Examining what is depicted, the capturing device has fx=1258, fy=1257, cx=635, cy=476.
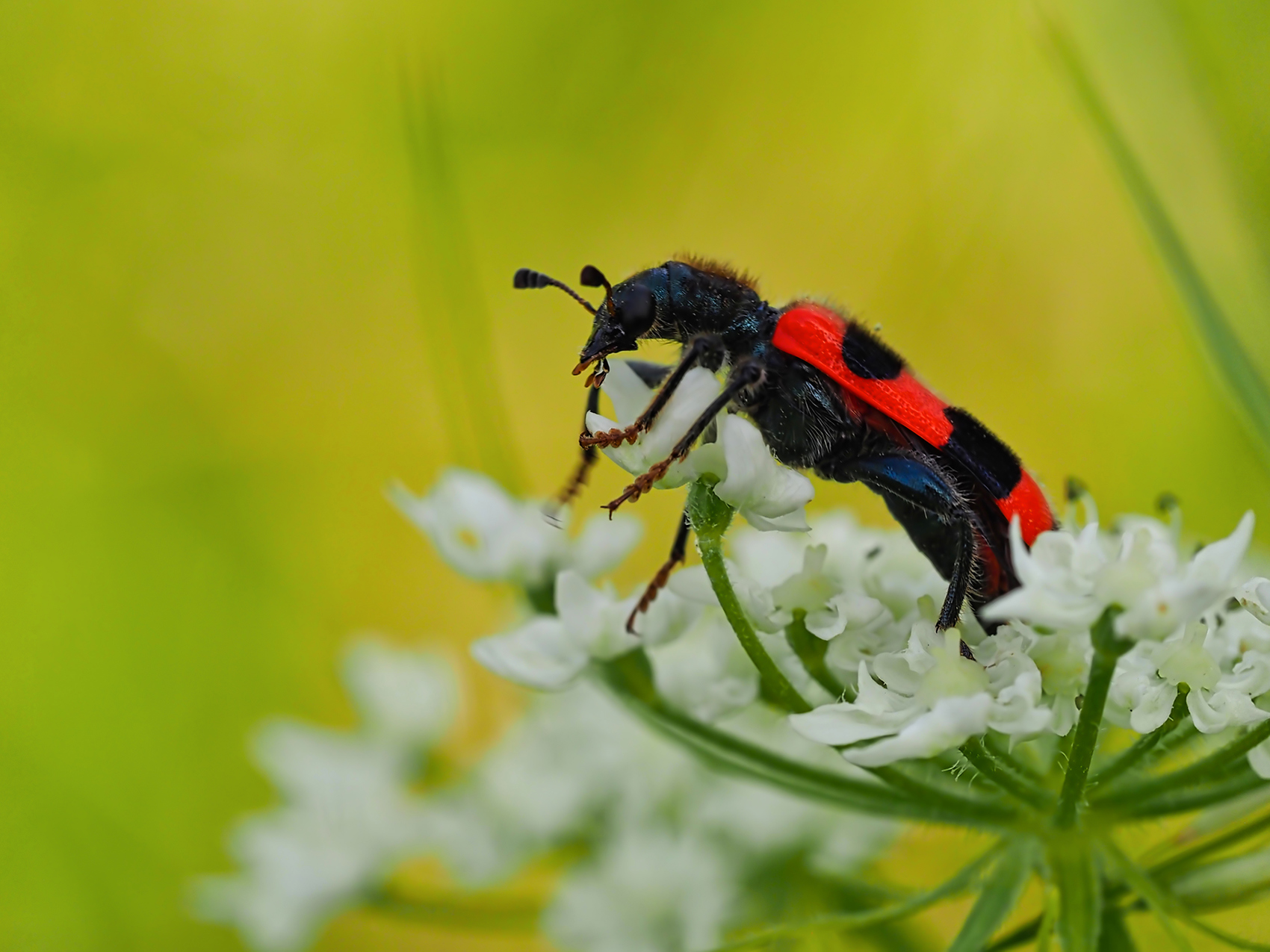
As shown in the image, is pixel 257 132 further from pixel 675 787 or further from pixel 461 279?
pixel 675 787

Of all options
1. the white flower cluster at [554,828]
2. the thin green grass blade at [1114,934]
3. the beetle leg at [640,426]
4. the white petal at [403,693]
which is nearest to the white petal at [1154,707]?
the thin green grass blade at [1114,934]

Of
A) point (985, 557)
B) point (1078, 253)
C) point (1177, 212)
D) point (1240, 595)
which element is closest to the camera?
point (1240, 595)

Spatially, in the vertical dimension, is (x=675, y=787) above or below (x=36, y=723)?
below

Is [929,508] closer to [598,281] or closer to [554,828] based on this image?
[598,281]

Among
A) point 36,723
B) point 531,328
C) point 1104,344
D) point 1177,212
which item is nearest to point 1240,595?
point 1177,212

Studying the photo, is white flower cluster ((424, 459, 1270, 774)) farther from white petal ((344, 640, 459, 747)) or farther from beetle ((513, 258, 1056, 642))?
white petal ((344, 640, 459, 747))

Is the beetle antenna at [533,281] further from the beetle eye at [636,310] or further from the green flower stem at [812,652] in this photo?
the green flower stem at [812,652]

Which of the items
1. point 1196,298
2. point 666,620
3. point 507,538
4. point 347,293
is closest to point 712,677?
point 666,620

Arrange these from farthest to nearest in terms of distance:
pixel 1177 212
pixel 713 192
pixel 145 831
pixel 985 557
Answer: pixel 713 192
pixel 145 831
pixel 1177 212
pixel 985 557
